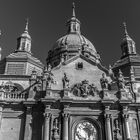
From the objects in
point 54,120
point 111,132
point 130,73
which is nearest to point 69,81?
point 54,120

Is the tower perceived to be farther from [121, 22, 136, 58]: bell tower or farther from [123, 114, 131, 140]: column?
[123, 114, 131, 140]: column

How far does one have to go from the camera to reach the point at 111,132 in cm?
2559

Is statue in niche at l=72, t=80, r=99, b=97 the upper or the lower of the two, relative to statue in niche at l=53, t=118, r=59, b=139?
upper

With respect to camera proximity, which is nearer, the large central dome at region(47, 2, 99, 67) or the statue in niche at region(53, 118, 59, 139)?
the statue in niche at region(53, 118, 59, 139)

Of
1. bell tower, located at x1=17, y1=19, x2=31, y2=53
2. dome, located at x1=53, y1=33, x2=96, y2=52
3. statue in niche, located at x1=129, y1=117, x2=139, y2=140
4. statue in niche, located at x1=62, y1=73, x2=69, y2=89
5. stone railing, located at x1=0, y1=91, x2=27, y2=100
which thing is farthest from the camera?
dome, located at x1=53, y1=33, x2=96, y2=52

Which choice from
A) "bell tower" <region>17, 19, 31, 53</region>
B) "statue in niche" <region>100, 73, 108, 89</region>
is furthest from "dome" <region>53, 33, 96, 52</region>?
"statue in niche" <region>100, 73, 108, 89</region>

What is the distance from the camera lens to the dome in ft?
151

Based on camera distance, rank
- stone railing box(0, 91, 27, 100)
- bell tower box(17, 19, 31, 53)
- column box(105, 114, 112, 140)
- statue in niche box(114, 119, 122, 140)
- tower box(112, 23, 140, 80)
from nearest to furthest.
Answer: column box(105, 114, 112, 140)
statue in niche box(114, 119, 122, 140)
stone railing box(0, 91, 27, 100)
tower box(112, 23, 140, 80)
bell tower box(17, 19, 31, 53)

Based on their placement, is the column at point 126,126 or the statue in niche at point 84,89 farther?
the statue in niche at point 84,89

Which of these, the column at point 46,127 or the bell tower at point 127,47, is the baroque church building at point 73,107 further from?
the bell tower at point 127,47

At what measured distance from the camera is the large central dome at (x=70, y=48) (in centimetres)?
4425

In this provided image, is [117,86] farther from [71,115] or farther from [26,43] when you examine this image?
[26,43]

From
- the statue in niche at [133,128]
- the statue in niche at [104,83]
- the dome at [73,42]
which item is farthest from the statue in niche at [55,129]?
the dome at [73,42]

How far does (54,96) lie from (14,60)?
14.5 m
